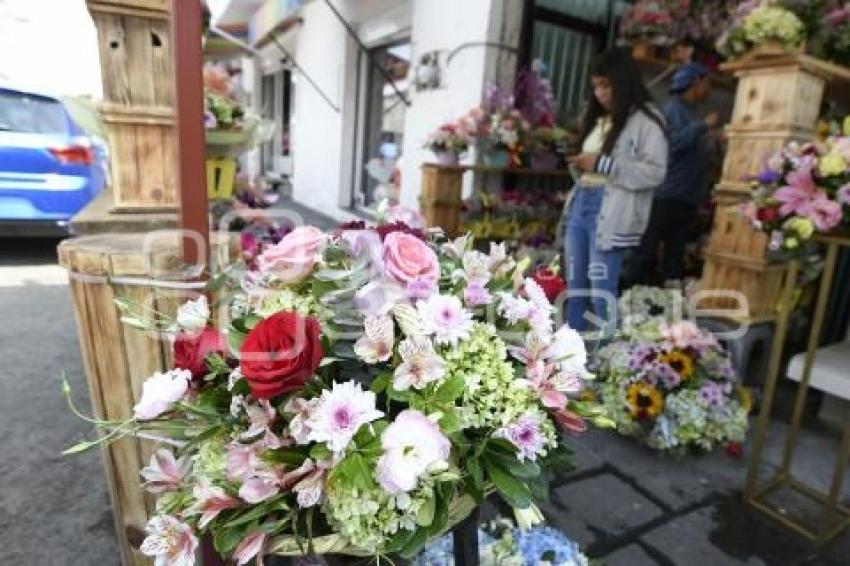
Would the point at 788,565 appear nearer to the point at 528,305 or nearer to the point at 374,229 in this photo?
the point at 528,305

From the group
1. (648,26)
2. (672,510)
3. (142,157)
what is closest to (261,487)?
(142,157)

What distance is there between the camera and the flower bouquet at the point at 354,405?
745mm

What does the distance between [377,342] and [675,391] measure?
2.21 metres

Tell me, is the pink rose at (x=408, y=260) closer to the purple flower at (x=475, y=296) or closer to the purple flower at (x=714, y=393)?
the purple flower at (x=475, y=296)

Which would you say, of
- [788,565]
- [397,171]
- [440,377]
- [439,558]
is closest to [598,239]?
[788,565]

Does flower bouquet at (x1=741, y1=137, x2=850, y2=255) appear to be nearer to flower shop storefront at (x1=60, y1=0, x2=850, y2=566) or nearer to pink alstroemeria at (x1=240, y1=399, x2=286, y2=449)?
flower shop storefront at (x1=60, y1=0, x2=850, y2=566)

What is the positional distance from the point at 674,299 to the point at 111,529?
2971 mm

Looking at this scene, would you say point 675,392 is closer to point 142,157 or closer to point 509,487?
point 509,487

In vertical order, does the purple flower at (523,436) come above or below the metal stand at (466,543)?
above

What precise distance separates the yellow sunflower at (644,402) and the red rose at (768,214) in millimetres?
908

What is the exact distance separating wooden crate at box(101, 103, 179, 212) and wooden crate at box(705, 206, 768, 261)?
2.49 meters

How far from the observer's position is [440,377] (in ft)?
2.62

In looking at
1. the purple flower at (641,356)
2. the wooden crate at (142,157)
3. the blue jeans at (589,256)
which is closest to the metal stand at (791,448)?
the purple flower at (641,356)

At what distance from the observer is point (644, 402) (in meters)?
2.54
